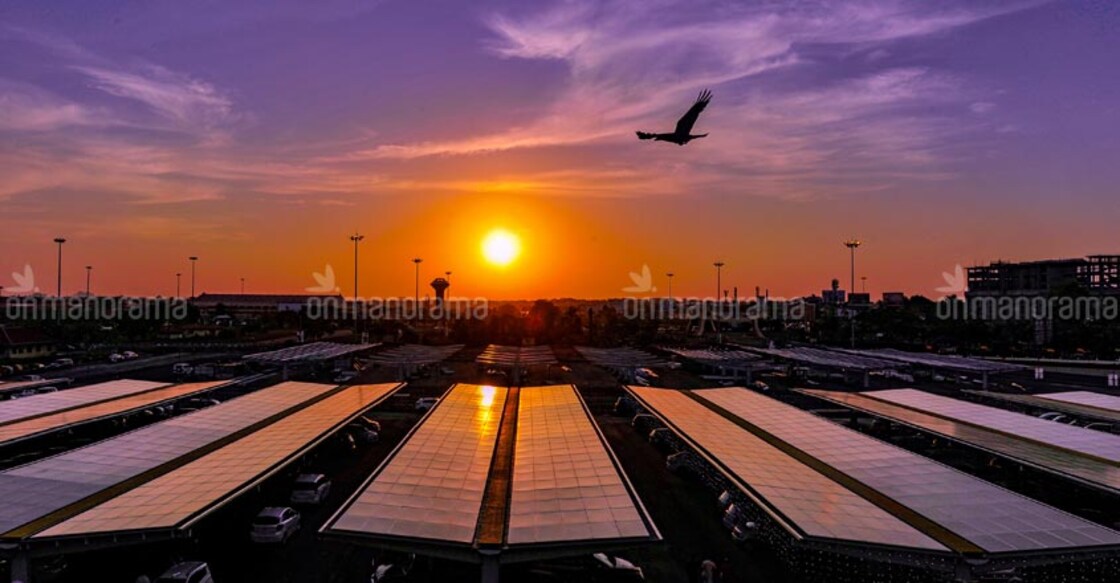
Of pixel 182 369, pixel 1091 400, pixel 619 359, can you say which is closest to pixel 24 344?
pixel 182 369

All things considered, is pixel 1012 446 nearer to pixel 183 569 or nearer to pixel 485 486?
pixel 485 486

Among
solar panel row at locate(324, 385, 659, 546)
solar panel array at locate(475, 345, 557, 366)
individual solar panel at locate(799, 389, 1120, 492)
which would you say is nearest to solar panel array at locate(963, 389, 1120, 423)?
individual solar panel at locate(799, 389, 1120, 492)

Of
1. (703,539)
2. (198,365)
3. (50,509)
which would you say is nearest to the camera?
(50,509)

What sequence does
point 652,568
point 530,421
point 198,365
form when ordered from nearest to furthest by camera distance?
point 652,568
point 530,421
point 198,365

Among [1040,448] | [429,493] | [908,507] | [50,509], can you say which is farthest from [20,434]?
[1040,448]

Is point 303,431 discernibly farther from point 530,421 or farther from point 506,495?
point 506,495

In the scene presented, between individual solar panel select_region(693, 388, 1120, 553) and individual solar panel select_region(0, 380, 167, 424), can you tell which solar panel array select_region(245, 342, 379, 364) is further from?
individual solar panel select_region(693, 388, 1120, 553)

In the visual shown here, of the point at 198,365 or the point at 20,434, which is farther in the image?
the point at 198,365
